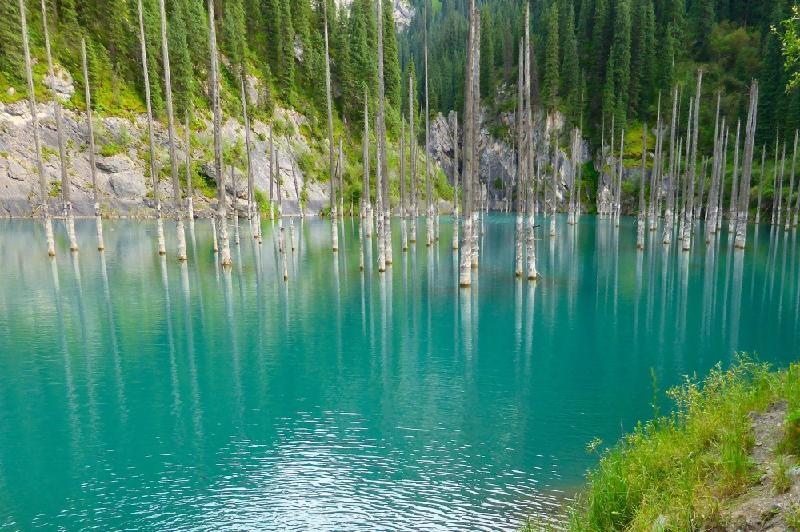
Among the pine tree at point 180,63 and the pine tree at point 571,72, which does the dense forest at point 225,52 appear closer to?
the pine tree at point 180,63

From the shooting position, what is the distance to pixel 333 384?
51.4 feet

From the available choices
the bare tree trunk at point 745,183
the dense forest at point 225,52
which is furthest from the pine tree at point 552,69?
the bare tree trunk at point 745,183

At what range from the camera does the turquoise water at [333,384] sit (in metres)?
9.51

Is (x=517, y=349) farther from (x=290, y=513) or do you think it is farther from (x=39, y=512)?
(x=39, y=512)

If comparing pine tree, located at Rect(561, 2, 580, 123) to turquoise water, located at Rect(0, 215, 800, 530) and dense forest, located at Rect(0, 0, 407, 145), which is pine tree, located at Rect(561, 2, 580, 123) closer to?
dense forest, located at Rect(0, 0, 407, 145)

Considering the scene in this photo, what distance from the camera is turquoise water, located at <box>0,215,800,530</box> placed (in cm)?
951

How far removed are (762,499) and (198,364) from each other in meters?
15.9

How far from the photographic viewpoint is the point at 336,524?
868cm

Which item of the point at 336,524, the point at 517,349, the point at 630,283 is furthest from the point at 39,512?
the point at 630,283

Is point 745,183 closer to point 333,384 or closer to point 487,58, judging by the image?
point 333,384

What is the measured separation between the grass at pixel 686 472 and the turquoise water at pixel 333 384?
5.03 feet

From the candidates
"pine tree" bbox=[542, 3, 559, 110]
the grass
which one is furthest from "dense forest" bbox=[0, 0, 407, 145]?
the grass

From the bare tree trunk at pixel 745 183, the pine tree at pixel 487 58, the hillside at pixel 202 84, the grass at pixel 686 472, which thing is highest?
the pine tree at pixel 487 58

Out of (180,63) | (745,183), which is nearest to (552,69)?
(745,183)
